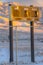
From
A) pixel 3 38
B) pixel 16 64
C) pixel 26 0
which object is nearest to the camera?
pixel 16 64

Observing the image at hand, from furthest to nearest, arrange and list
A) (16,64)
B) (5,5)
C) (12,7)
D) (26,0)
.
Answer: (5,5)
(26,0)
(12,7)
(16,64)

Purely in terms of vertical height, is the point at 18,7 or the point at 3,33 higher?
the point at 18,7

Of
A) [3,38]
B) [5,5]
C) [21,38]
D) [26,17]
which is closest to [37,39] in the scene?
[21,38]

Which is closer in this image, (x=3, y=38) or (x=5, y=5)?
(x=3, y=38)

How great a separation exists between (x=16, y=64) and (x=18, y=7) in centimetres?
232

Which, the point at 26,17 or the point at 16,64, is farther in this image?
the point at 26,17

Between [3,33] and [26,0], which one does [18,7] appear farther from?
[3,33]

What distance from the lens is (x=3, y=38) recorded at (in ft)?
57.4

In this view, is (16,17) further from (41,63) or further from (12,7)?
(41,63)

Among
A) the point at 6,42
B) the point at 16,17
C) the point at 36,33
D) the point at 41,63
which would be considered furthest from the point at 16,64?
the point at 36,33

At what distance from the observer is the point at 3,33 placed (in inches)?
702

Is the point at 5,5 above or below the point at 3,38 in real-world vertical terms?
above

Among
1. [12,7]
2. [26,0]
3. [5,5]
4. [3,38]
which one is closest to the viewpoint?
[12,7]

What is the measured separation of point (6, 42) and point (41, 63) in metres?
7.89
